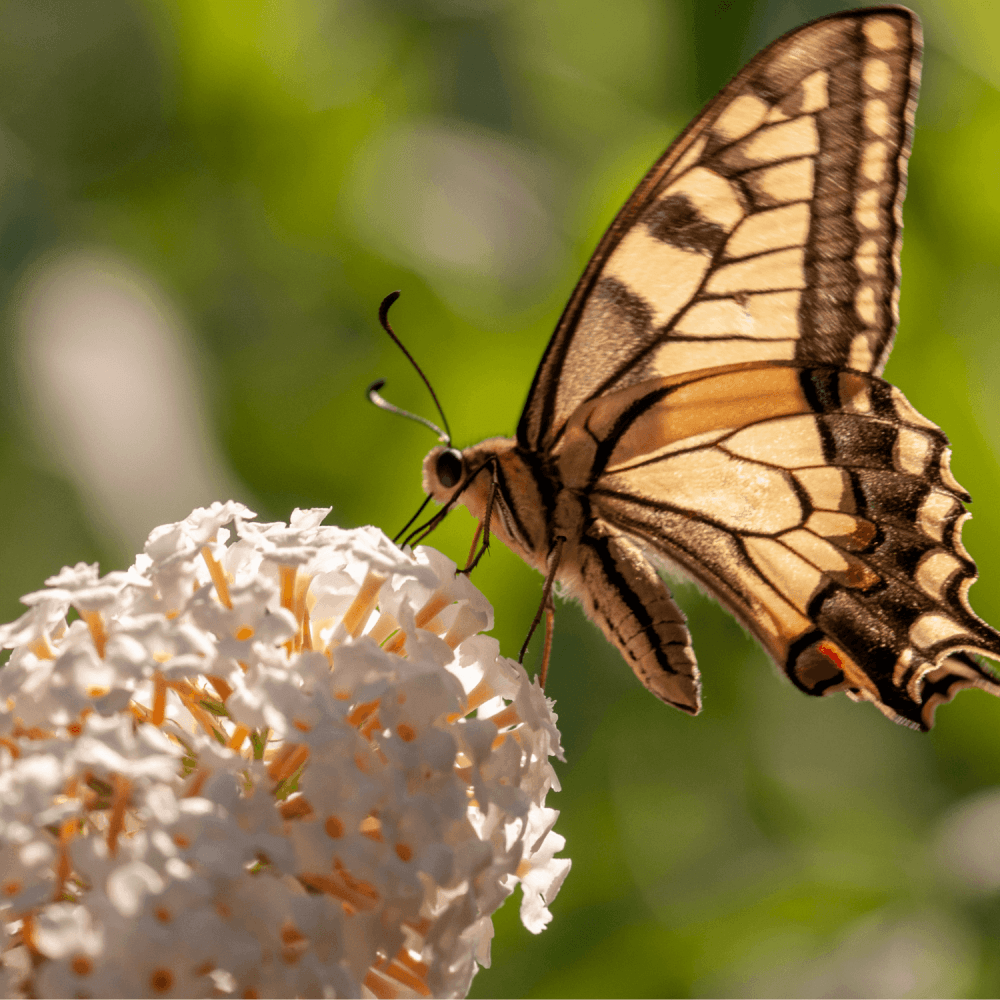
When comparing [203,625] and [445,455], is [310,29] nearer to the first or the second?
[445,455]

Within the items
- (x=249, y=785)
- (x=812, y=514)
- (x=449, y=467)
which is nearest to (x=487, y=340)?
→ (x=449, y=467)

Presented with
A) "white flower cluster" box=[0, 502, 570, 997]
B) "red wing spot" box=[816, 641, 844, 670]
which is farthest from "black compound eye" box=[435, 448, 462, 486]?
"red wing spot" box=[816, 641, 844, 670]

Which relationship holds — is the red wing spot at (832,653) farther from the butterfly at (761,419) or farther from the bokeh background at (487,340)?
the bokeh background at (487,340)

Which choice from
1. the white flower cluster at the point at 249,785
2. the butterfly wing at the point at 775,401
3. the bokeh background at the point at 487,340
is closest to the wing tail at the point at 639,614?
the butterfly wing at the point at 775,401

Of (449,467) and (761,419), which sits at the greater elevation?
(761,419)

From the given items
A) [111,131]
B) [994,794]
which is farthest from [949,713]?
[111,131]

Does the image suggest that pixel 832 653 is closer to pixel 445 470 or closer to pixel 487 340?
pixel 445 470
